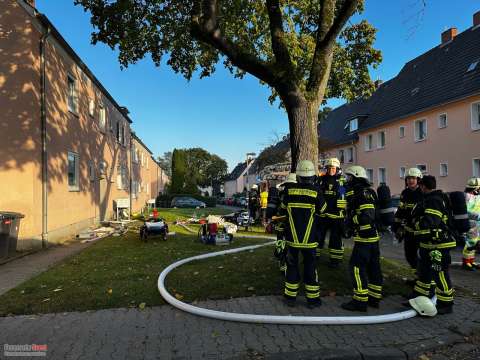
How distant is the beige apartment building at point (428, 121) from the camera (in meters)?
19.8

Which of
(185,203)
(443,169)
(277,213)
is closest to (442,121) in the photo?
(443,169)

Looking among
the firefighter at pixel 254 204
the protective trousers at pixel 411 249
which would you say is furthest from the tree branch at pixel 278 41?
the firefighter at pixel 254 204

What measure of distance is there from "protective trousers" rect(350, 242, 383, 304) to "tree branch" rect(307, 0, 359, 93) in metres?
3.85

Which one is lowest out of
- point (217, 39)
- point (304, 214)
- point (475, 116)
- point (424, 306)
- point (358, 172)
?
point (424, 306)

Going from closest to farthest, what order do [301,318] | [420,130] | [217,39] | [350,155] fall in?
[301,318] → [217,39] → [420,130] → [350,155]

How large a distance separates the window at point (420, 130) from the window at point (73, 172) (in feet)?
68.5

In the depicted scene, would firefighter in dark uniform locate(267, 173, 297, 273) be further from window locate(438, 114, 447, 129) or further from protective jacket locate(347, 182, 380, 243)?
window locate(438, 114, 447, 129)

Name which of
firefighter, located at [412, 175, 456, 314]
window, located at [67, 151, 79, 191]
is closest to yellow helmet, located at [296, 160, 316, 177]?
firefighter, located at [412, 175, 456, 314]

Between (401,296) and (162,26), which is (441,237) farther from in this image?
(162,26)

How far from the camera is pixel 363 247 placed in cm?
469

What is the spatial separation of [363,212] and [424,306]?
1370 millimetres

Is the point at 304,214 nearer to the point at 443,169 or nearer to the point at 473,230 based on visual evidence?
the point at 473,230

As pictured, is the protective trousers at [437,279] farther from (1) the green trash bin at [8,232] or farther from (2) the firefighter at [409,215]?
(1) the green trash bin at [8,232]

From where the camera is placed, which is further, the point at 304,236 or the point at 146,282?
the point at 146,282
